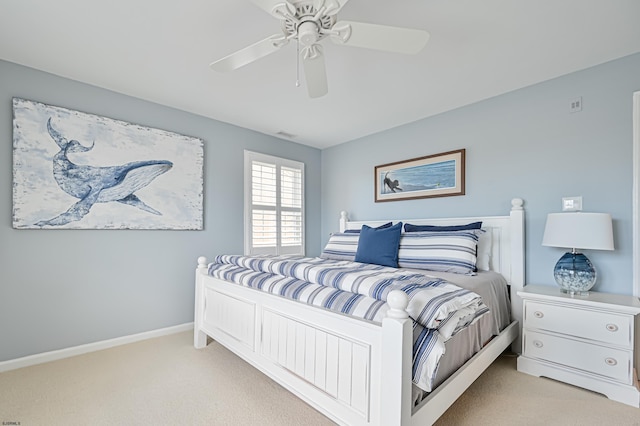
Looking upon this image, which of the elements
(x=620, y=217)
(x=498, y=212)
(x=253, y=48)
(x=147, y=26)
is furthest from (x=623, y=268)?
(x=147, y=26)

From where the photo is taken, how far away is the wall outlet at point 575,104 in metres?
2.42

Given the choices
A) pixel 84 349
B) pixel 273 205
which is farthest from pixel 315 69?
pixel 84 349

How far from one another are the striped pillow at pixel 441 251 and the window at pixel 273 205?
186 cm

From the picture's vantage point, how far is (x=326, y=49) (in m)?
2.16

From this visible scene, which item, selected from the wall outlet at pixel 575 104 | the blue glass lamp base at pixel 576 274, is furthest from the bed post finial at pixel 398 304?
the wall outlet at pixel 575 104

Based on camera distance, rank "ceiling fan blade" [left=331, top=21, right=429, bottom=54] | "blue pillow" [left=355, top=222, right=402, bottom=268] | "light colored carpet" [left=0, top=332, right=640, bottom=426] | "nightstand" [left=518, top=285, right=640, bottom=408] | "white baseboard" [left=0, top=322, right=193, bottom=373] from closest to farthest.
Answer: "ceiling fan blade" [left=331, top=21, right=429, bottom=54] → "light colored carpet" [left=0, top=332, right=640, bottom=426] → "nightstand" [left=518, top=285, right=640, bottom=408] → "white baseboard" [left=0, top=322, right=193, bottom=373] → "blue pillow" [left=355, top=222, right=402, bottom=268]

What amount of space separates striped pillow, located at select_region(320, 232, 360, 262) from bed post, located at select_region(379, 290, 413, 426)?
186cm

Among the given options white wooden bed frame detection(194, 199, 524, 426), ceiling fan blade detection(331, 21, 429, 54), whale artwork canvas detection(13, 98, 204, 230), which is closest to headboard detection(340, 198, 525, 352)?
white wooden bed frame detection(194, 199, 524, 426)

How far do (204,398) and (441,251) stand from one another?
7.02 ft

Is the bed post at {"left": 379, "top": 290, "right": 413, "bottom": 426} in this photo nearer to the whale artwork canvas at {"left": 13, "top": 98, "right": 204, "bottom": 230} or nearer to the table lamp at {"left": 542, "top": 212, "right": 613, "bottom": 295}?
the table lamp at {"left": 542, "top": 212, "right": 613, "bottom": 295}

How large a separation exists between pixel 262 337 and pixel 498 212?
2.46m

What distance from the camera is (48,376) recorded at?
7.21 feet

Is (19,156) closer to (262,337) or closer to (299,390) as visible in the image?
(262,337)

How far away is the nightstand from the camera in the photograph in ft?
6.19
